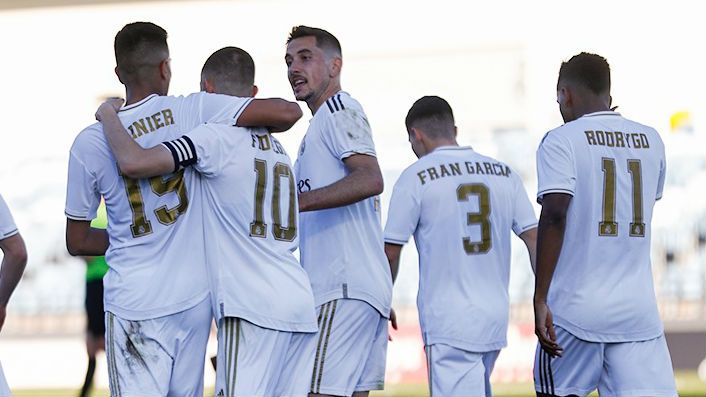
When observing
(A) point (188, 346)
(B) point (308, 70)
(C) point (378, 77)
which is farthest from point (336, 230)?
(C) point (378, 77)

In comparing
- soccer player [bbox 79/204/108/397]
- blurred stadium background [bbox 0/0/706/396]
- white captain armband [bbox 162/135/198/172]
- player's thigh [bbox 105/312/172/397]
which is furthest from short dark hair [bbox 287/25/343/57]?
blurred stadium background [bbox 0/0/706/396]

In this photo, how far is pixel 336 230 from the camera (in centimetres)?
596

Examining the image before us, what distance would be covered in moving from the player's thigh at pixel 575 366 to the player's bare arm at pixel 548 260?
5.3 inches

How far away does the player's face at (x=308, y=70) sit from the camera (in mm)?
6137

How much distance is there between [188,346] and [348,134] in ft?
4.36

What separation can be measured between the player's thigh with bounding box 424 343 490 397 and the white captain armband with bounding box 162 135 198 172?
214 centimetres

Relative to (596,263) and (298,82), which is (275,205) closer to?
(298,82)

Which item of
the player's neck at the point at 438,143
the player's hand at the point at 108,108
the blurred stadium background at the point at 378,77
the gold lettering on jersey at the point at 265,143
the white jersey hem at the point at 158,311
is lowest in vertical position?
the white jersey hem at the point at 158,311

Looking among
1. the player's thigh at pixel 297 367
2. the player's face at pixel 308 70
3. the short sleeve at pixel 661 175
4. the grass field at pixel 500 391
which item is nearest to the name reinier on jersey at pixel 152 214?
the player's thigh at pixel 297 367

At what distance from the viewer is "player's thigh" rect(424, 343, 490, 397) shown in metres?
6.46

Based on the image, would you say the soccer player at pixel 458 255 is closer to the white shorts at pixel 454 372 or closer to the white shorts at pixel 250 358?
the white shorts at pixel 454 372

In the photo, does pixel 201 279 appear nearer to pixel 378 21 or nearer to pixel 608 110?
pixel 608 110

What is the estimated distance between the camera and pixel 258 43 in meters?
19.9

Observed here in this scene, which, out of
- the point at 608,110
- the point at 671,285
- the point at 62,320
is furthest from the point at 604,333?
the point at 62,320
